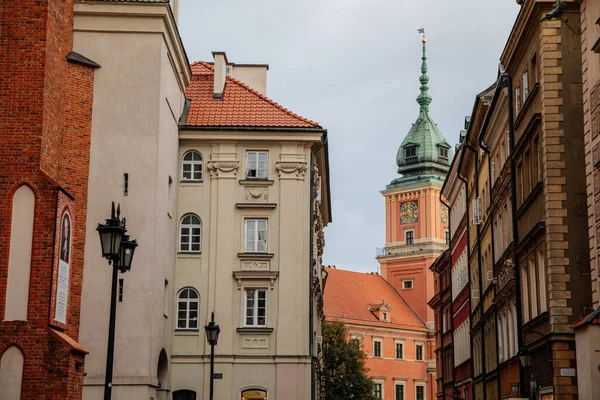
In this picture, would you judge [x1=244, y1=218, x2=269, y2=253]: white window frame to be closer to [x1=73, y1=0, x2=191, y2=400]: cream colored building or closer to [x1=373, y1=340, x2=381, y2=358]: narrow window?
[x1=73, y1=0, x2=191, y2=400]: cream colored building

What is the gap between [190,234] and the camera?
37.5 metres

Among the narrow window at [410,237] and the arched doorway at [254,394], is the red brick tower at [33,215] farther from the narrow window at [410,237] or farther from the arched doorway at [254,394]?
the narrow window at [410,237]

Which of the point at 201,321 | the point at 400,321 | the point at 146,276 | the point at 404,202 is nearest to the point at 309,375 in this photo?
the point at 201,321

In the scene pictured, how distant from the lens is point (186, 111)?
1537 inches

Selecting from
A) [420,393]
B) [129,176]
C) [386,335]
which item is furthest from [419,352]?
[129,176]

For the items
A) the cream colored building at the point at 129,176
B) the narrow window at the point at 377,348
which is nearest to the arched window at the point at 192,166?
the cream colored building at the point at 129,176

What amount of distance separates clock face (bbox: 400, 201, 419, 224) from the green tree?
43007mm

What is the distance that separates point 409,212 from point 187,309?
78092 mm

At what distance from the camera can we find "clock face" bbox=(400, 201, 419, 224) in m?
112

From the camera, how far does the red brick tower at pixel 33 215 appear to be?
21078mm

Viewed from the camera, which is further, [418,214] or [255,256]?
[418,214]

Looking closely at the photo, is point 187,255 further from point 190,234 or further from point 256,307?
point 256,307

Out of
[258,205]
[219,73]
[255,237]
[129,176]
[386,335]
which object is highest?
[219,73]

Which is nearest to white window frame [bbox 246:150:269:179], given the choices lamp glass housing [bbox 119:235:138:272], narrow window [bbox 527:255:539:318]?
A: narrow window [bbox 527:255:539:318]
